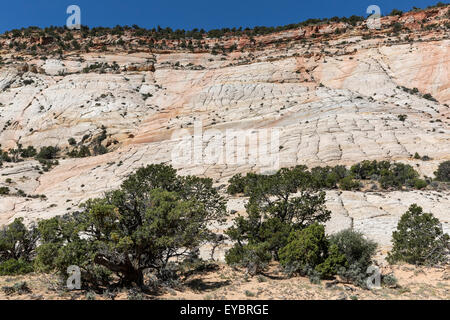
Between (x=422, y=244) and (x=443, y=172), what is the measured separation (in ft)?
53.4

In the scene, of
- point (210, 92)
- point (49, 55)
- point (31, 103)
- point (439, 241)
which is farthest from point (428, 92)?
point (49, 55)

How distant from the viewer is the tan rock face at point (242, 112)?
30.5 metres

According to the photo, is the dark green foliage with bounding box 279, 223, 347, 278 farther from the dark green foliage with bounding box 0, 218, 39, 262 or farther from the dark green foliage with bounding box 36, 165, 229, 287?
the dark green foliage with bounding box 0, 218, 39, 262

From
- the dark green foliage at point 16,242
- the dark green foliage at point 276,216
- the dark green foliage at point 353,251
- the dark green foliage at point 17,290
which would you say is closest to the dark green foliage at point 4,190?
the dark green foliage at point 16,242

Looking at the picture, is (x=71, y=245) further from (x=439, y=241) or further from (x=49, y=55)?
(x=49, y=55)

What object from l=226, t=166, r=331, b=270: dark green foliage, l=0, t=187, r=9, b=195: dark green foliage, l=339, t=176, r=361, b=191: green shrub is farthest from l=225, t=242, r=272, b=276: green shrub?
l=0, t=187, r=9, b=195: dark green foliage

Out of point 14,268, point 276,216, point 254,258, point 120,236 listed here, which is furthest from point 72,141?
point 254,258

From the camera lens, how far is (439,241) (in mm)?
12750

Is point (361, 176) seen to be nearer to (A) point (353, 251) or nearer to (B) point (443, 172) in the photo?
(B) point (443, 172)

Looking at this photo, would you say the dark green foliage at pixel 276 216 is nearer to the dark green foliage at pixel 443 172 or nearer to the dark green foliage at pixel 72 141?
the dark green foliage at pixel 443 172

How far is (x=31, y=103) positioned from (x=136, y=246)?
56032mm

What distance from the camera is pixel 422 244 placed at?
42.6ft

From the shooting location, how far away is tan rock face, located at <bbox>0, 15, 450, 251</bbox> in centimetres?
3047

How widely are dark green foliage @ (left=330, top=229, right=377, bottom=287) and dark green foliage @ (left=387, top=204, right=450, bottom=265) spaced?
1.74 m
